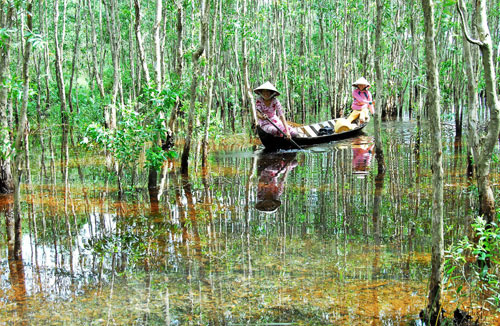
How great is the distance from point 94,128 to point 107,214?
1317 millimetres

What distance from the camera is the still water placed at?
4.19m

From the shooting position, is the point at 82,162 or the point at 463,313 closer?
the point at 463,313

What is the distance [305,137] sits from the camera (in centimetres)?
1416

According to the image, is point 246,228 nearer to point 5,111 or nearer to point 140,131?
point 140,131

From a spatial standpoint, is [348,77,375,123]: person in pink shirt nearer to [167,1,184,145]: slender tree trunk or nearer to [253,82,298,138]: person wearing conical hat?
[253,82,298,138]: person wearing conical hat

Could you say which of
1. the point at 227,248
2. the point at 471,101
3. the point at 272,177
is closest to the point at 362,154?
the point at 272,177

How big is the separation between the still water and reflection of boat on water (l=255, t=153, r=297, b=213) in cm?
6

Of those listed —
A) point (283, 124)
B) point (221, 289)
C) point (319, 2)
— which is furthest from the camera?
point (319, 2)

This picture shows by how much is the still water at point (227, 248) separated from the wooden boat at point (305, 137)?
357 centimetres

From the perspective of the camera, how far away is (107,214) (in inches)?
282

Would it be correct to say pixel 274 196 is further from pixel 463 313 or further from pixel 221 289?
pixel 463 313

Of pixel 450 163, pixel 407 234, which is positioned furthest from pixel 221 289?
pixel 450 163

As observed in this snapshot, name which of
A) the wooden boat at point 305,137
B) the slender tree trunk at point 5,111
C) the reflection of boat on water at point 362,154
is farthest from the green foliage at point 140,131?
→ the wooden boat at point 305,137

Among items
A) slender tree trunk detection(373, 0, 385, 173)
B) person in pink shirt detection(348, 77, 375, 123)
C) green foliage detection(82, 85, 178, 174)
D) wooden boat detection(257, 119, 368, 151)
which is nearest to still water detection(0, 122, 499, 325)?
slender tree trunk detection(373, 0, 385, 173)
